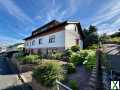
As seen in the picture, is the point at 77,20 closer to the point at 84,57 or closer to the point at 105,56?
the point at 84,57

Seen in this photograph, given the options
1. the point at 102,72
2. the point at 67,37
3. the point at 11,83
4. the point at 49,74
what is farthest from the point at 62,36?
the point at 102,72

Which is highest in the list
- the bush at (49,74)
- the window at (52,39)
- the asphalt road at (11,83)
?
the window at (52,39)

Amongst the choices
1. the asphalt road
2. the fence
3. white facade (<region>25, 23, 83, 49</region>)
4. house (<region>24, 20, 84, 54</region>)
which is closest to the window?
house (<region>24, 20, 84, 54</region>)

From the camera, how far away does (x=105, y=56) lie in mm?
7445

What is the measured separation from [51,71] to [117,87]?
4778 mm

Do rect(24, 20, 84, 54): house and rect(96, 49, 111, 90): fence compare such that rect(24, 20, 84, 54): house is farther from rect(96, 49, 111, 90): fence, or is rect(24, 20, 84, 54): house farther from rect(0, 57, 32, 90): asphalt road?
rect(96, 49, 111, 90): fence

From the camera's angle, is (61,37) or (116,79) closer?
(116,79)

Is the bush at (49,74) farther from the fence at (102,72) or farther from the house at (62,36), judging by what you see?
the house at (62,36)

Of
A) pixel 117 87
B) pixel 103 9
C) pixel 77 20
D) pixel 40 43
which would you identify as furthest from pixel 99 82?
pixel 40 43

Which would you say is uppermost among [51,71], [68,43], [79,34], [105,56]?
[79,34]

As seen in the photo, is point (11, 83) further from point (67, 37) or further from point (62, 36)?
point (67, 37)

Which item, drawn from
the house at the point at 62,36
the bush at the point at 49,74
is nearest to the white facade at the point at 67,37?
the house at the point at 62,36

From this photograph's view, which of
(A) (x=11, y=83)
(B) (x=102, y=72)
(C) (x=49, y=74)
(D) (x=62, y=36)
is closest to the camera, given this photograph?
(B) (x=102, y=72)

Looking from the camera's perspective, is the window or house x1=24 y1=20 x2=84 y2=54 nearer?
house x1=24 y1=20 x2=84 y2=54
